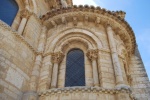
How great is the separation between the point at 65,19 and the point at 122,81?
465 cm

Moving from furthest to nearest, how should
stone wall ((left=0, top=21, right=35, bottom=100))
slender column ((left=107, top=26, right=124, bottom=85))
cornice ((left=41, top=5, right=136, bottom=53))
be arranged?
cornice ((left=41, top=5, right=136, bottom=53))
slender column ((left=107, top=26, right=124, bottom=85))
stone wall ((left=0, top=21, right=35, bottom=100))

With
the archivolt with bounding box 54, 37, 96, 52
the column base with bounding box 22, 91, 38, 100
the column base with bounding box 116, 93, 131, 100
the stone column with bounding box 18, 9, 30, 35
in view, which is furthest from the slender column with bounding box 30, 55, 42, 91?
the column base with bounding box 116, 93, 131, 100

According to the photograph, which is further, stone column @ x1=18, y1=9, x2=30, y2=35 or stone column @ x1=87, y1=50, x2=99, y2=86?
stone column @ x1=18, y1=9, x2=30, y2=35

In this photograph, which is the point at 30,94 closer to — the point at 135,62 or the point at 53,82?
the point at 53,82

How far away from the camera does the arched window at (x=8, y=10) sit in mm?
9216

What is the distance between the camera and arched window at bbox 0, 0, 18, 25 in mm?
9216

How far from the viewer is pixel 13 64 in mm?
7434

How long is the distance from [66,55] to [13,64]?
8.68ft

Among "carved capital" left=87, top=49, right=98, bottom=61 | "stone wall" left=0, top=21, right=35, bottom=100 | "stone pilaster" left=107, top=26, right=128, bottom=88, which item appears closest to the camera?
"stone wall" left=0, top=21, right=35, bottom=100

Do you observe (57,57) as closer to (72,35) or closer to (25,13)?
(72,35)

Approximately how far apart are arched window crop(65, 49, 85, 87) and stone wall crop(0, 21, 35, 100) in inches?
63.5

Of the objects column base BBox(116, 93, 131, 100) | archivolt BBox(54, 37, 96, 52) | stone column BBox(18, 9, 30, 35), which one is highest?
stone column BBox(18, 9, 30, 35)

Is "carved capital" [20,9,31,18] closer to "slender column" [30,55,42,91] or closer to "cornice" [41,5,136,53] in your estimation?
"cornice" [41,5,136,53]

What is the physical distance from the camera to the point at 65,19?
10344 mm
